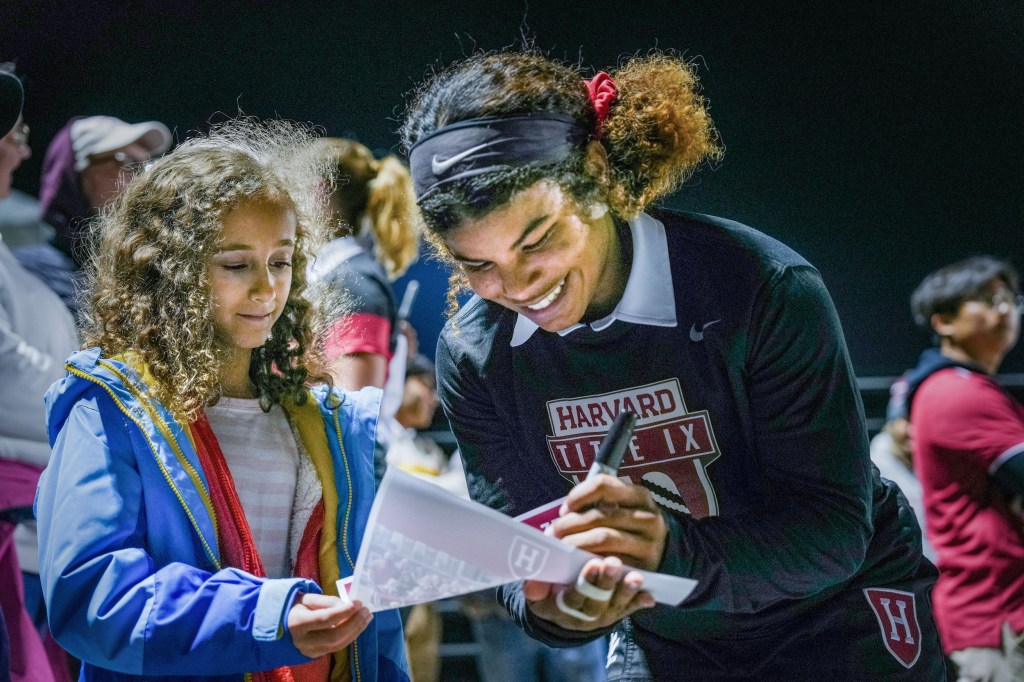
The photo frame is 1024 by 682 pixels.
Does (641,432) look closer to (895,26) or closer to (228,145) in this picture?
(228,145)

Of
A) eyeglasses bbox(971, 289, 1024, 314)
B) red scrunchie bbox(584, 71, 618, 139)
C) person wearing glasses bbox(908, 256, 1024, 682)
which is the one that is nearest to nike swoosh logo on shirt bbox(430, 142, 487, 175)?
red scrunchie bbox(584, 71, 618, 139)

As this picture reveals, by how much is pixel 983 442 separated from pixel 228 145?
2149 mm

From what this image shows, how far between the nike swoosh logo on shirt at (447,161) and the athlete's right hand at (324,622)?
1.70ft

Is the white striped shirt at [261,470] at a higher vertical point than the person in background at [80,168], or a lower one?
lower

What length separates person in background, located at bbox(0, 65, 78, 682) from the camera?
6.27 feet

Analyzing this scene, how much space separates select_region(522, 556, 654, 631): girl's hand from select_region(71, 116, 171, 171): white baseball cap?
1.67 m

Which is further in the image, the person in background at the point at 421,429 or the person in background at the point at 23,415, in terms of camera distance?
the person in background at the point at 421,429

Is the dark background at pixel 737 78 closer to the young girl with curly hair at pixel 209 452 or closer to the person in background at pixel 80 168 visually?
Result: the person in background at pixel 80 168

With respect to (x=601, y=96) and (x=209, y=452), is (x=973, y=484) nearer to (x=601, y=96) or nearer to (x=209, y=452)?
(x=601, y=96)

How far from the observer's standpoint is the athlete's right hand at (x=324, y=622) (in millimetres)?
1127

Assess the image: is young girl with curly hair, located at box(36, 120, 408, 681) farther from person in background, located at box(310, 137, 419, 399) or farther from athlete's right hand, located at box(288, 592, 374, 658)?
person in background, located at box(310, 137, 419, 399)

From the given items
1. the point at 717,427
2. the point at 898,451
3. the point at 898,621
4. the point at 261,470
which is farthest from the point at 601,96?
the point at 898,451

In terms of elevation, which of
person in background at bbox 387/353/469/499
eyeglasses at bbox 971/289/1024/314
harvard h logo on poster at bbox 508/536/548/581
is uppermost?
harvard h logo on poster at bbox 508/536/548/581

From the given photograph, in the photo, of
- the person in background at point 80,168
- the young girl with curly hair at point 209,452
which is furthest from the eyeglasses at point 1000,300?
the person in background at point 80,168
